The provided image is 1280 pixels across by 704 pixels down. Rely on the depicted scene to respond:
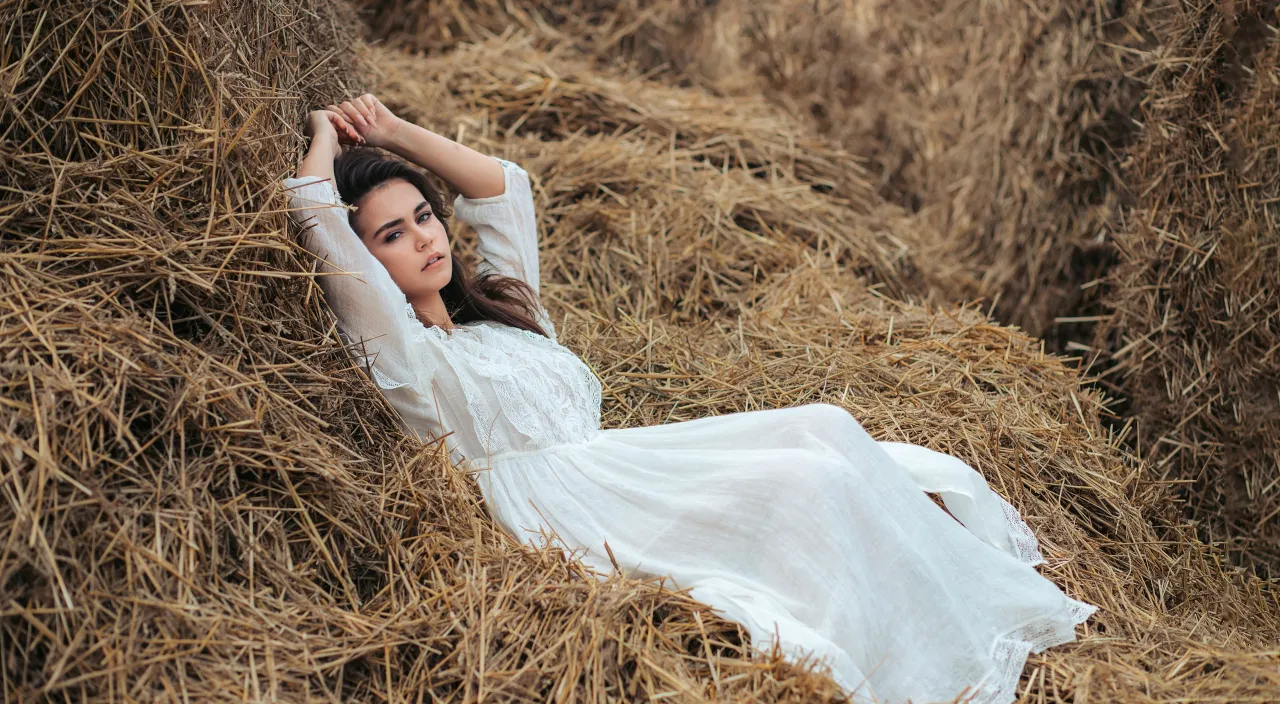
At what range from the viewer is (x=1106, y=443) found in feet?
11.3

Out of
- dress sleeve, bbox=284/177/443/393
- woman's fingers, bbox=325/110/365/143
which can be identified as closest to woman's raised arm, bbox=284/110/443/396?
dress sleeve, bbox=284/177/443/393

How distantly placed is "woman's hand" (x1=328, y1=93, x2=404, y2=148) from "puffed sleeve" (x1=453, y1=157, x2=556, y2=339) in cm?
27

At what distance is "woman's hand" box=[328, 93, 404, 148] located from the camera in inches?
117

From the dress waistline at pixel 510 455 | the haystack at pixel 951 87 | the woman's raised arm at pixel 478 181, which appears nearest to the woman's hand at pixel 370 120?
the woman's raised arm at pixel 478 181

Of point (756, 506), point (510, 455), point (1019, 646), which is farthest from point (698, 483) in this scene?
point (1019, 646)

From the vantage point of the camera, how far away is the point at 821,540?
2.38 meters

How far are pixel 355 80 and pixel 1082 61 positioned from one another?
9.45ft

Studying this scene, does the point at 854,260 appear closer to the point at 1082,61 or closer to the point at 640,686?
the point at 1082,61

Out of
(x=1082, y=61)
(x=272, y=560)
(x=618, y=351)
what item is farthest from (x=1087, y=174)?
(x=272, y=560)

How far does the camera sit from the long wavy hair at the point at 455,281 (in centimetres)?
280

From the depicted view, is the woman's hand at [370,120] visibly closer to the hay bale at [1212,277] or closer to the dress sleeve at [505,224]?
the dress sleeve at [505,224]

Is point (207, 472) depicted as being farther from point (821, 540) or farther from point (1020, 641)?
point (1020, 641)

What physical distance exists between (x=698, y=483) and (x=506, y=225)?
1.03 metres

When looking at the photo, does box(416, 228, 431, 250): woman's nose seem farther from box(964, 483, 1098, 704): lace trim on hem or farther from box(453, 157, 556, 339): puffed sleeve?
box(964, 483, 1098, 704): lace trim on hem
